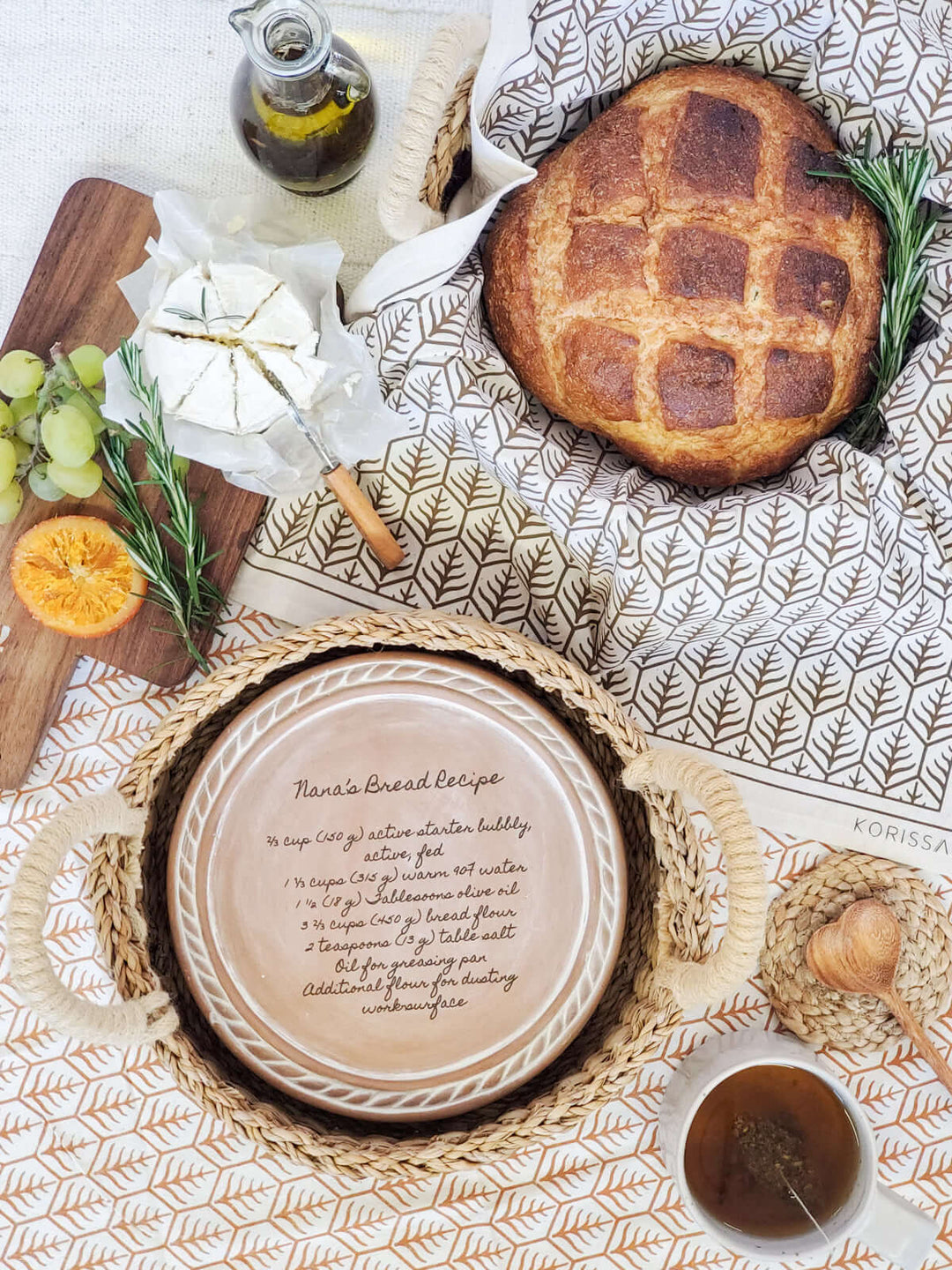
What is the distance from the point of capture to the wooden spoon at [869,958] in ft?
3.18

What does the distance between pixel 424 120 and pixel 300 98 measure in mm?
142

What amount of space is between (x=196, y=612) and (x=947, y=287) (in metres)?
0.74

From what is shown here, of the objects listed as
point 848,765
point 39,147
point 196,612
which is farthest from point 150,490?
Result: point 848,765

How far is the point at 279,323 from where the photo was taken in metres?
0.86

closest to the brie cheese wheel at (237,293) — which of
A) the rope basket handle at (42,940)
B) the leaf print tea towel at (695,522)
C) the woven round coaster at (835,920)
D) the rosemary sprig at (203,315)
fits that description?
the rosemary sprig at (203,315)

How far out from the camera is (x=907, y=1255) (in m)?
0.95

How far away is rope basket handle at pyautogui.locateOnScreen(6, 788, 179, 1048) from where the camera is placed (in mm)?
780

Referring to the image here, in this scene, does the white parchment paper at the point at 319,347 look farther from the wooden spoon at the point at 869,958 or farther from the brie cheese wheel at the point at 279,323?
the wooden spoon at the point at 869,958

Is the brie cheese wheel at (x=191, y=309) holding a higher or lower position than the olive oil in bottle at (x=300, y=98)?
lower

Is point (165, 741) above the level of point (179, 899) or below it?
above

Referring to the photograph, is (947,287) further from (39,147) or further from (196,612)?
(39,147)

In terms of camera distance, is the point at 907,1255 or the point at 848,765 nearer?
the point at 907,1255

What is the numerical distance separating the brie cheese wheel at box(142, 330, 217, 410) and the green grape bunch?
Answer: 0.10 meters

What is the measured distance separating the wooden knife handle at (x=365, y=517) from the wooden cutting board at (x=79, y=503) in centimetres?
13
